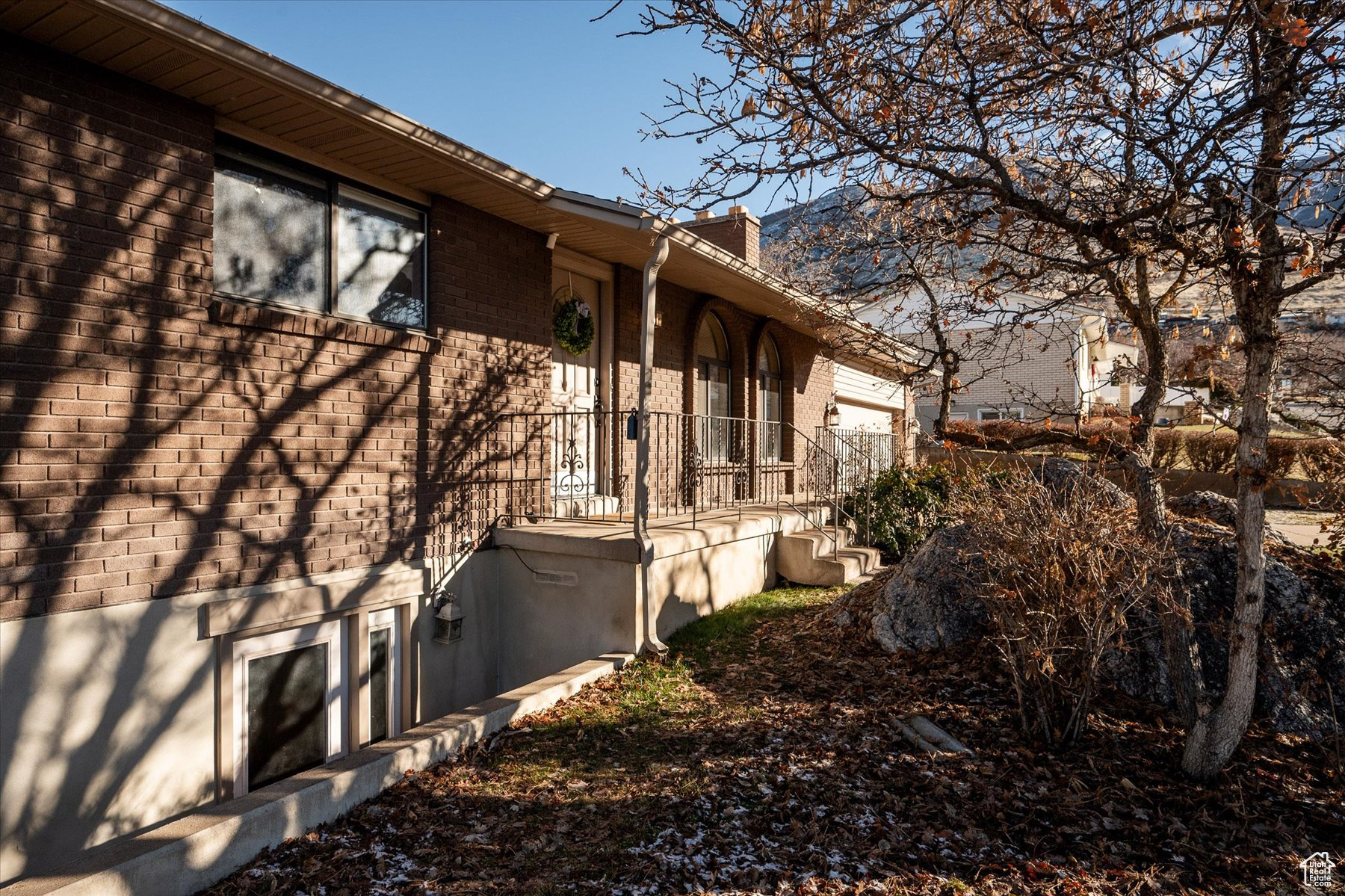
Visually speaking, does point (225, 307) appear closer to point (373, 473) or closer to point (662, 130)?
point (373, 473)

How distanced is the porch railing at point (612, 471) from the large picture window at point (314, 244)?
141cm

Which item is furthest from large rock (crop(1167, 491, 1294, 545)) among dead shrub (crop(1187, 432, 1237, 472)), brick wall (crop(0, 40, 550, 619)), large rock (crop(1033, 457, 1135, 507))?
dead shrub (crop(1187, 432, 1237, 472))

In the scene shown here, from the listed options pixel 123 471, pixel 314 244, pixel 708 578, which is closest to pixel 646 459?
pixel 708 578

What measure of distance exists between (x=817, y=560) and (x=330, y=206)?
574 cm

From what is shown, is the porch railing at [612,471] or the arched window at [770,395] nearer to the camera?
the porch railing at [612,471]

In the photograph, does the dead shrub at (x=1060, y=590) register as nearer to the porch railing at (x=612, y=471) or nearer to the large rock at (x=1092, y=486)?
the large rock at (x=1092, y=486)

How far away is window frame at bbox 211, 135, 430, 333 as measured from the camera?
16.3ft

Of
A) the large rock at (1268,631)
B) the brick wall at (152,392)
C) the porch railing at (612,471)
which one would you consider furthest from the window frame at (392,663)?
the large rock at (1268,631)

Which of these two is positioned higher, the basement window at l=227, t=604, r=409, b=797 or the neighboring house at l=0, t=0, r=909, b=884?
the neighboring house at l=0, t=0, r=909, b=884

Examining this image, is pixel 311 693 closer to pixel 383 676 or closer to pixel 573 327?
pixel 383 676

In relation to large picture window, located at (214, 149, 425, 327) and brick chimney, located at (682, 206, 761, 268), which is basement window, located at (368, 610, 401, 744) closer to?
large picture window, located at (214, 149, 425, 327)

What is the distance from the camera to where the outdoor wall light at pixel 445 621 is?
613cm

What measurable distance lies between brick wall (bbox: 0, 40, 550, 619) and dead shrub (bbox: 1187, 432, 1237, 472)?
61.8 feet

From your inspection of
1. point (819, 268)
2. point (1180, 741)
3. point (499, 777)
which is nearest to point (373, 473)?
point (499, 777)
